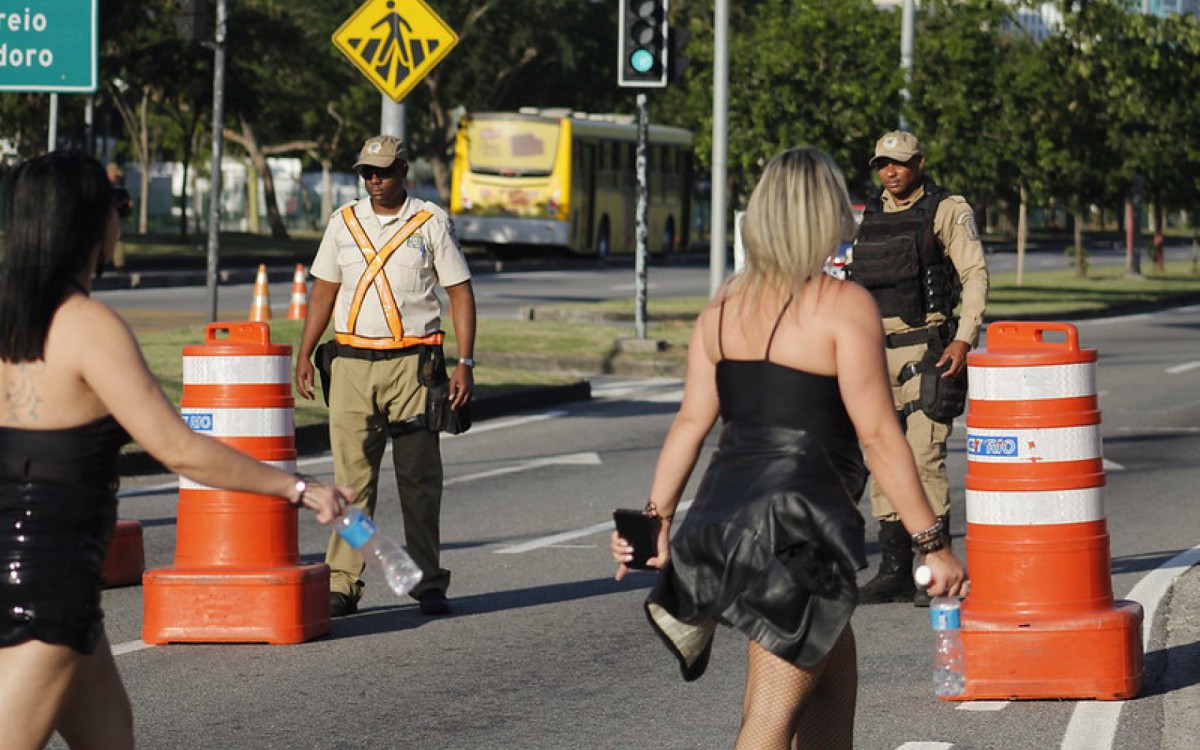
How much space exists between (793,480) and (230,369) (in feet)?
13.6

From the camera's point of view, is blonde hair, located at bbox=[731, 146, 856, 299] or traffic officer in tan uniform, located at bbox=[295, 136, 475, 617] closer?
blonde hair, located at bbox=[731, 146, 856, 299]

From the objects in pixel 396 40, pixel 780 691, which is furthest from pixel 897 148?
pixel 396 40

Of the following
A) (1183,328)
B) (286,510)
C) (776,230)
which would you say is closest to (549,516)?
(286,510)

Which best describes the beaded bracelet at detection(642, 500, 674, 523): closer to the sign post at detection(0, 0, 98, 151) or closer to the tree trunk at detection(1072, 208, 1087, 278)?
the sign post at detection(0, 0, 98, 151)

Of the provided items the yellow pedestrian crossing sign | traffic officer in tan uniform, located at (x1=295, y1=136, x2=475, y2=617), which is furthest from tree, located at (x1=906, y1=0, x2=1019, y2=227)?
traffic officer in tan uniform, located at (x1=295, y1=136, x2=475, y2=617)

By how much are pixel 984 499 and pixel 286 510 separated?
2.76 m

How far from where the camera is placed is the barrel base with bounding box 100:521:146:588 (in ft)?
32.3

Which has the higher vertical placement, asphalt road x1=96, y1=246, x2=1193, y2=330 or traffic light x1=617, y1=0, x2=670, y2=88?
Answer: traffic light x1=617, y1=0, x2=670, y2=88

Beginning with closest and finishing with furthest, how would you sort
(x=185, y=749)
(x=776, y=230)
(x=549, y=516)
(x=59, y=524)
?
(x=59, y=524) → (x=776, y=230) → (x=185, y=749) → (x=549, y=516)

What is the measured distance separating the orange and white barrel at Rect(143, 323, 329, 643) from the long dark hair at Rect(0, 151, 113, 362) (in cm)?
404

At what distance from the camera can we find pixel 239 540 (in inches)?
336

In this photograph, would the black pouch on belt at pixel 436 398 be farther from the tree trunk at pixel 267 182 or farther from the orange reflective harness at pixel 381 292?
the tree trunk at pixel 267 182

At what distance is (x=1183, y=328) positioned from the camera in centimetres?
3105

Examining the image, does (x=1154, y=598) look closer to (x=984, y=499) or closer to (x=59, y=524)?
(x=984, y=499)
